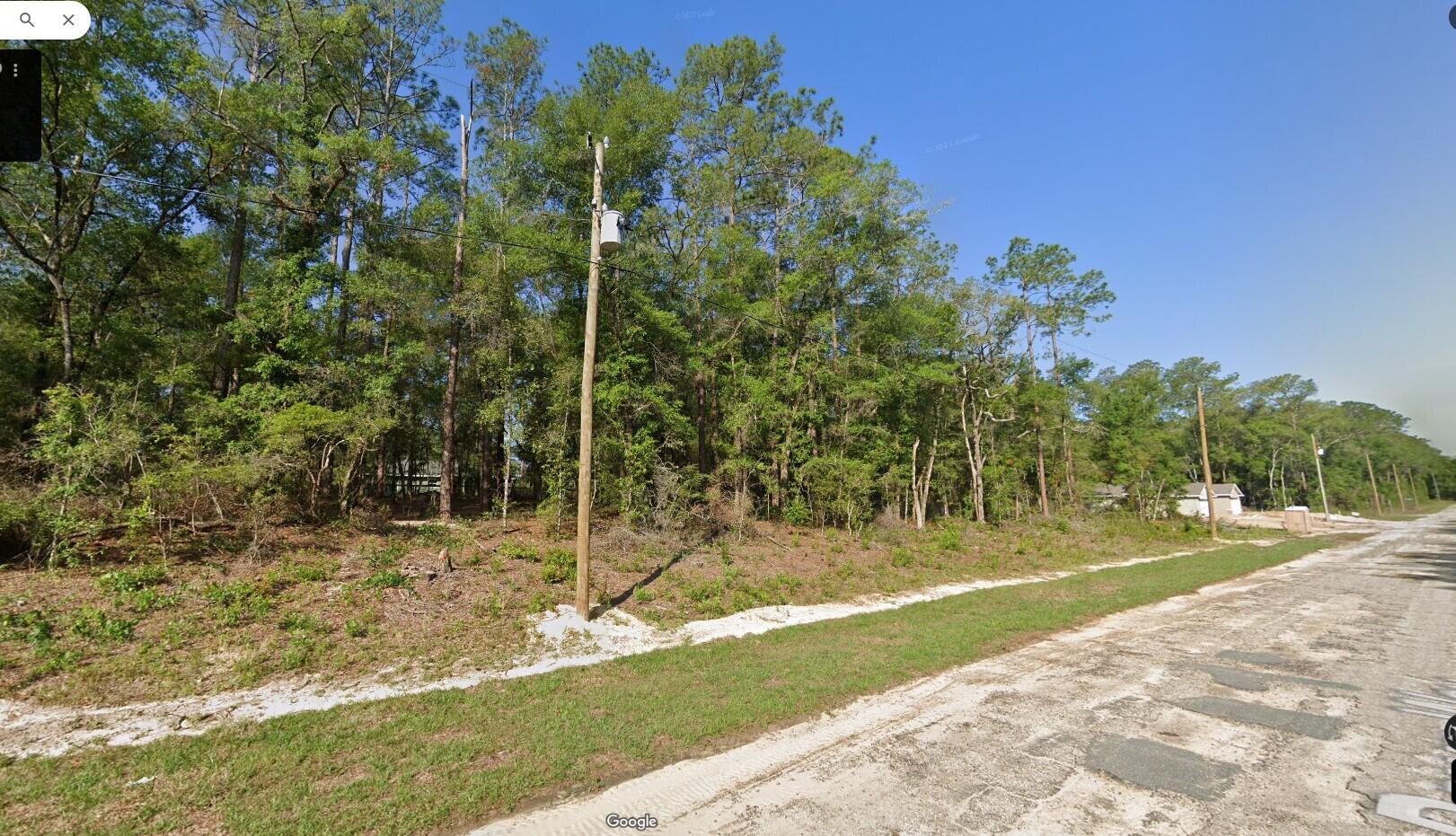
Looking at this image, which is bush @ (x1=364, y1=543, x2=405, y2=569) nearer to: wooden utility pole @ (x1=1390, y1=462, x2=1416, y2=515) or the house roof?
the house roof

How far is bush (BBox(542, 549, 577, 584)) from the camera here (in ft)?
31.5

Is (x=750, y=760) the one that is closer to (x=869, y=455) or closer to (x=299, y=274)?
(x=299, y=274)

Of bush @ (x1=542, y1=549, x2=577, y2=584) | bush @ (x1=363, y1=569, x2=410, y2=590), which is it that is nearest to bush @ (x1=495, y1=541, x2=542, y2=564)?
bush @ (x1=542, y1=549, x2=577, y2=584)

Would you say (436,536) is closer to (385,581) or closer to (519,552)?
(519,552)

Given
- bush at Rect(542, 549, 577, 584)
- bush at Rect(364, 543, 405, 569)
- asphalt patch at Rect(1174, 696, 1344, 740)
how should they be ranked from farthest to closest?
bush at Rect(542, 549, 577, 584) < bush at Rect(364, 543, 405, 569) < asphalt patch at Rect(1174, 696, 1344, 740)

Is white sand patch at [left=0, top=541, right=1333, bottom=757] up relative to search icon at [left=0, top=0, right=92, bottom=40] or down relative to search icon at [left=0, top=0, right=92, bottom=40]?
down

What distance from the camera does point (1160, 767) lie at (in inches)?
148

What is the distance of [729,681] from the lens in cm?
582

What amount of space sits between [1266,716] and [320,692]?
9.11m

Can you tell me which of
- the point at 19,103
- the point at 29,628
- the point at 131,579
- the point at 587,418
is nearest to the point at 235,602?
the point at 131,579

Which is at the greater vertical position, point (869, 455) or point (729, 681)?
point (869, 455)

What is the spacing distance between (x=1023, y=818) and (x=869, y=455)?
16.4m

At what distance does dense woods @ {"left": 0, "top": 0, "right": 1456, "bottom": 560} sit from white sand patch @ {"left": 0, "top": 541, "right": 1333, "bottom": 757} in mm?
4774

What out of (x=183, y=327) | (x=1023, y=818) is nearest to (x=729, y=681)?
(x=1023, y=818)
